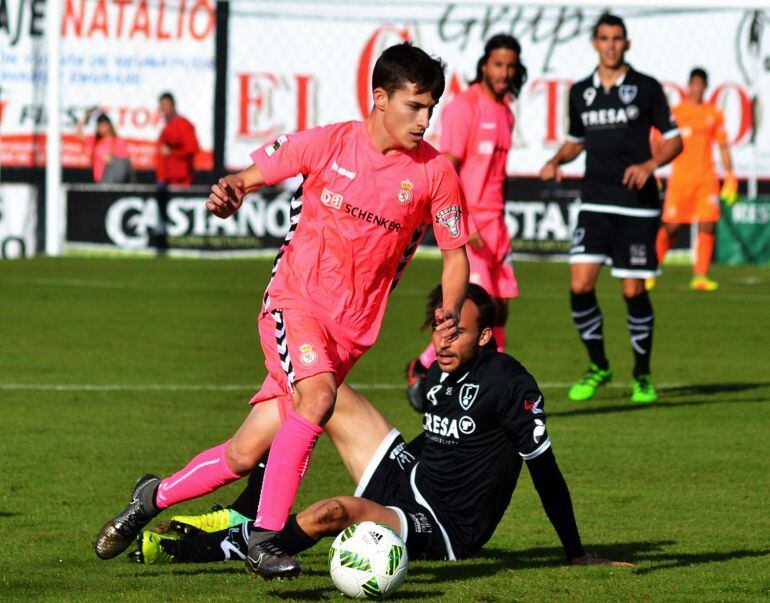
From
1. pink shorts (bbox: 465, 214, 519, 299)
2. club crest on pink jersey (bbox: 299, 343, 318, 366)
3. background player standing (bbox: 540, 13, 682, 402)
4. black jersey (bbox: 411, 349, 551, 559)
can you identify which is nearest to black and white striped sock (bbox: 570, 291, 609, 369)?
background player standing (bbox: 540, 13, 682, 402)

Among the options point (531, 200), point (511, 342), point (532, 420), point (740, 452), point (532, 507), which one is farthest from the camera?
point (531, 200)

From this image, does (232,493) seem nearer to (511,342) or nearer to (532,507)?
Result: (532,507)

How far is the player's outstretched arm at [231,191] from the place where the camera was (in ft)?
16.9

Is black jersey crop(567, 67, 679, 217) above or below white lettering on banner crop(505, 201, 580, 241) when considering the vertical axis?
above

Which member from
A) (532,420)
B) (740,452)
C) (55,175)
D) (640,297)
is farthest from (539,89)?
(532,420)

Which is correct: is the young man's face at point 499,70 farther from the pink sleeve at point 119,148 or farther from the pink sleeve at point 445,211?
the pink sleeve at point 119,148

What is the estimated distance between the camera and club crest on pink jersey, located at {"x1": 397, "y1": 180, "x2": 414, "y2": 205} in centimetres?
546

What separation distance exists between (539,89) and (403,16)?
2.82 m

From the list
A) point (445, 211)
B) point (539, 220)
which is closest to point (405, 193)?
point (445, 211)

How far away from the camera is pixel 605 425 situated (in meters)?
9.02

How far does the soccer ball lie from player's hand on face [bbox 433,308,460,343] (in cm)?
70

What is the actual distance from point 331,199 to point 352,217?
99 millimetres

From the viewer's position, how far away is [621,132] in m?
10.1

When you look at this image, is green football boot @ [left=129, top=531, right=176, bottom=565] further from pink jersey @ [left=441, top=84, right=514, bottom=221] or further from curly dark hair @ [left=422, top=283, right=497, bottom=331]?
pink jersey @ [left=441, top=84, right=514, bottom=221]
